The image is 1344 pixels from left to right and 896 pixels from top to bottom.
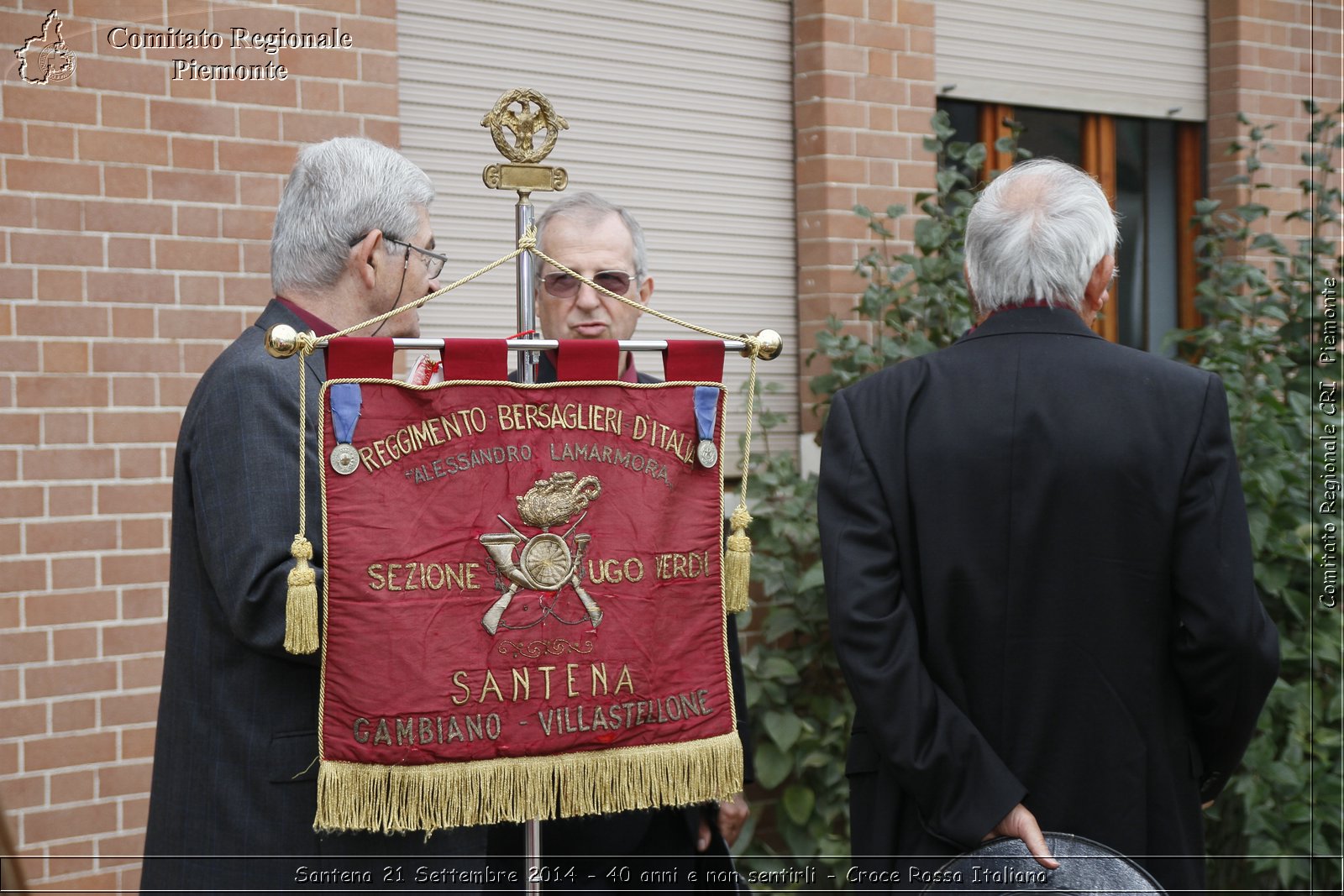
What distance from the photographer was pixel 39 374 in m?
3.49

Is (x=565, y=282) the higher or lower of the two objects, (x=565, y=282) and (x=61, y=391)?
the higher

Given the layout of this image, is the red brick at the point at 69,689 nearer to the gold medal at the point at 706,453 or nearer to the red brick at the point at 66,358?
the red brick at the point at 66,358

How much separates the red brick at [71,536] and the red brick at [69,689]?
0.33 m

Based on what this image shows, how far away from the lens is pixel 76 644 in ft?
11.6

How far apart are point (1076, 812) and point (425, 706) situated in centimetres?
132

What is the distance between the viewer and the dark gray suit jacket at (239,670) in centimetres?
225

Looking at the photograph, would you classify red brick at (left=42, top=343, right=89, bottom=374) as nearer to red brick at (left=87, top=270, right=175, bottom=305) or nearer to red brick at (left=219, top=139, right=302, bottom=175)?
red brick at (left=87, top=270, right=175, bottom=305)

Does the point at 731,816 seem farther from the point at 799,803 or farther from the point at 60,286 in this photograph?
the point at 60,286

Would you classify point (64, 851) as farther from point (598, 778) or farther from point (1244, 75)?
point (1244, 75)

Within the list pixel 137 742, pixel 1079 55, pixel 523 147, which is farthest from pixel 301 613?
pixel 1079 55

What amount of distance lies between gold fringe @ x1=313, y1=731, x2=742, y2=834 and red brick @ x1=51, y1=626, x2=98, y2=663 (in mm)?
1653

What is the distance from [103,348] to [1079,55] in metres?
4.44

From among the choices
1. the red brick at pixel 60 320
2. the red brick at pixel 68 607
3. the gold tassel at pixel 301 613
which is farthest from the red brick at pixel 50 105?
the gold tassel at pixel 301 613

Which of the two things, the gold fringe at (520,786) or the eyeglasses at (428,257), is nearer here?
the gold fringe at (520,786)
